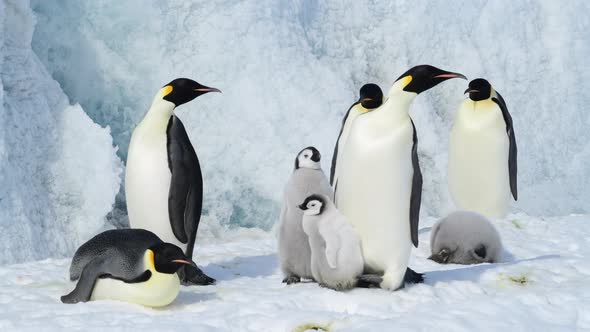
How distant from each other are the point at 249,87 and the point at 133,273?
6172mm

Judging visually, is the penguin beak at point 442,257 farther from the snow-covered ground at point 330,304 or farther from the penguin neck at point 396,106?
the penguin neck at point 396,106

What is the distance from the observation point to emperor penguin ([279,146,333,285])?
13.3 ft

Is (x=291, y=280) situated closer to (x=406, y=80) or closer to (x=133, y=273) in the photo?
(x=133, y=273)

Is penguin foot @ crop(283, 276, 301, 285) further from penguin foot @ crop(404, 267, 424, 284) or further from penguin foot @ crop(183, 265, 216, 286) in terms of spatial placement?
penguin foot @ crop(404, 267, 424, 284)

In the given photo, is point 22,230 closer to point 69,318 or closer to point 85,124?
point 85,124

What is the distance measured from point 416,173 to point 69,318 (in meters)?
1.71

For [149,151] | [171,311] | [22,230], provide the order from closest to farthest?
[171,311]
[149,151]
[22,230]

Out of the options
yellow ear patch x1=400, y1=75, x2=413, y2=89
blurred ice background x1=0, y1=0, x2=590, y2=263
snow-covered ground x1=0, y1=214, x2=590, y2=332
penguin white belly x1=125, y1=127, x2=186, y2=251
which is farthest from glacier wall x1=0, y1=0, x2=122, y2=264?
yellow ear patch x1=400, y1=75, x2=413, y2=89

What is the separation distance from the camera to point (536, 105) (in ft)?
36.3

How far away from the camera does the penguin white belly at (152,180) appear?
4422 millimetres

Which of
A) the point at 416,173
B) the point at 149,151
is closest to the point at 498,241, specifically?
the point at 416,173

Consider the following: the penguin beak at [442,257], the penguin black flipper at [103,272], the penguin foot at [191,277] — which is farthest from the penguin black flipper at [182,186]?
the penguin beak at [442,257]

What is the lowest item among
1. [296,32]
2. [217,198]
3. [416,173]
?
[217,198]

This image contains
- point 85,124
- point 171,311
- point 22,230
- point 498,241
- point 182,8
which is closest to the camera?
point 171,311
